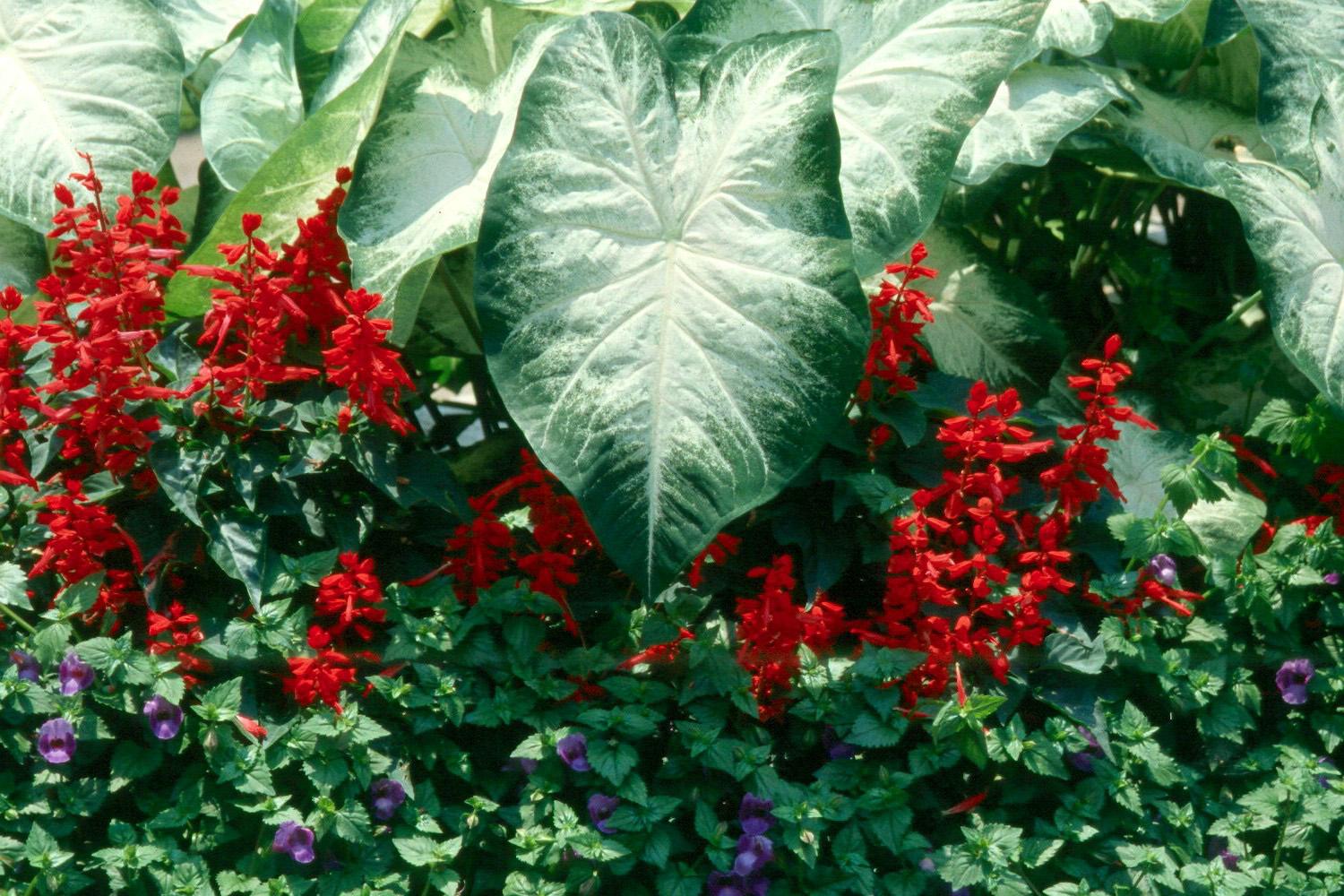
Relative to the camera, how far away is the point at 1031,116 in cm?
192

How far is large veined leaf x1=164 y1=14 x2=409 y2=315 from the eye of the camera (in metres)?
1.73

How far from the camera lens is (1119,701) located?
1.68m

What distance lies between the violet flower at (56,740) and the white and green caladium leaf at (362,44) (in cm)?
87

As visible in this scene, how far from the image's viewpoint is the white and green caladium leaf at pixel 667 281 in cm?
151

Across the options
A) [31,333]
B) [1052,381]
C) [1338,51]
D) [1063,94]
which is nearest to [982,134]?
[1063,94]

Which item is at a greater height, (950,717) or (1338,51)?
(1338,51)

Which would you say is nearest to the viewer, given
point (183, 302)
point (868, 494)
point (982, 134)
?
point (868, 494)

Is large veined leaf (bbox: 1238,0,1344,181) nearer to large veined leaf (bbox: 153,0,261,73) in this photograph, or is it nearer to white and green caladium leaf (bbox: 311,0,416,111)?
white and green caladium leaf (bbox: 311,0,416,111)

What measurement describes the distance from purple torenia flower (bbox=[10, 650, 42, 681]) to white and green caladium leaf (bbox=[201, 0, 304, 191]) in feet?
2.24

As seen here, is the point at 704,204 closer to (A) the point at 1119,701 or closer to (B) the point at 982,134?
(B) the point at 982,134

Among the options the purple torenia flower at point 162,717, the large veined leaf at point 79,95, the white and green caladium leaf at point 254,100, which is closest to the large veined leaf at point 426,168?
the white and green caladium leaf at point 254,100

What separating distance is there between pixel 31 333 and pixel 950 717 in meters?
1.19

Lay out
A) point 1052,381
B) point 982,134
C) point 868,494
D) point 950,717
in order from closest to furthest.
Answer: point 950,717 < point 868,494 < point 982,134 < point 1052,381

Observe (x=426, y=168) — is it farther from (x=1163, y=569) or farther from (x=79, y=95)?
(x=1163, y=569)
